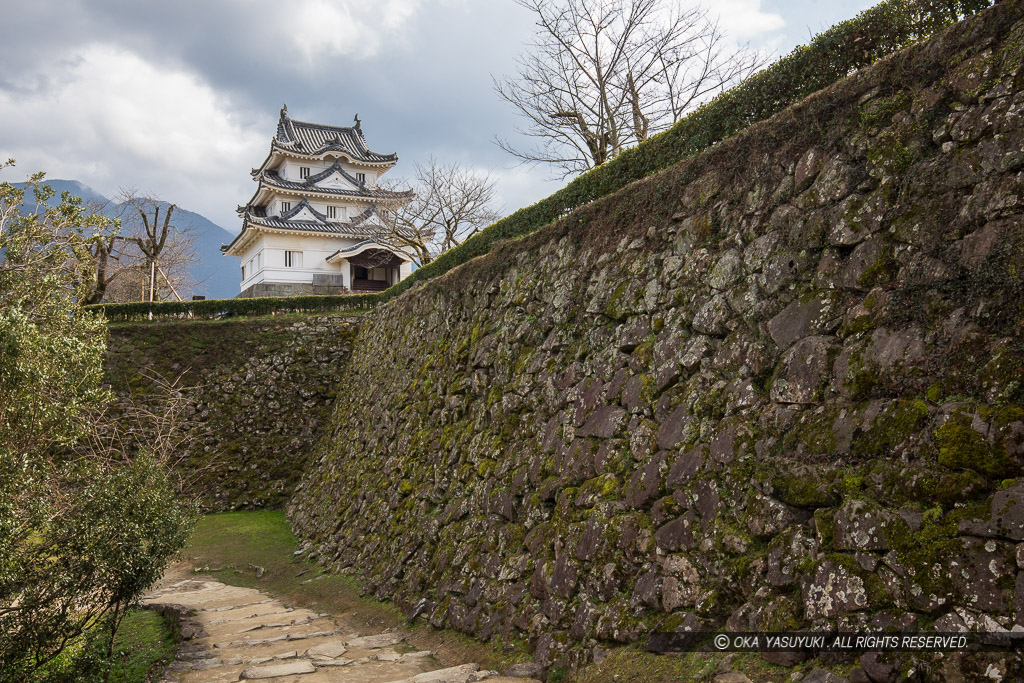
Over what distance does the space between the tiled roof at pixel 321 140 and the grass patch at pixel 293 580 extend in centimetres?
2453

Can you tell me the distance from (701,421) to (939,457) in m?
2.23

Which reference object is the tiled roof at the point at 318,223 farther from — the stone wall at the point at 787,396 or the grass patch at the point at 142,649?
the stone wall at the point at 787,396

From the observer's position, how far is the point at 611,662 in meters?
5.66

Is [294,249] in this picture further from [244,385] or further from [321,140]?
[244,385]

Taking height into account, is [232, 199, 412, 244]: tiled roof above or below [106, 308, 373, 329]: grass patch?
above

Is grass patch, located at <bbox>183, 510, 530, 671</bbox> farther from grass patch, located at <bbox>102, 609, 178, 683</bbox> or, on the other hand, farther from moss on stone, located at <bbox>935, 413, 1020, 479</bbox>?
moss on stone, located at <bbox>935, 413, 1020, 479</bbox>

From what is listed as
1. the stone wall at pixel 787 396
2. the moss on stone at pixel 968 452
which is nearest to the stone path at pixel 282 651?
the stone wall at pixel 787 396

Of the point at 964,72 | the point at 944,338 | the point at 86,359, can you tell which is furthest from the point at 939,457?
the point at 86,359

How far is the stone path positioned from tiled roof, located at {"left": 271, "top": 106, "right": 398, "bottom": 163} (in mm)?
30493

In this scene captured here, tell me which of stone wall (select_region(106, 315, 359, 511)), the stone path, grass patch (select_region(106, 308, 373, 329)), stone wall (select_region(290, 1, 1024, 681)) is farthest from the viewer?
grass patch (select_region(106, 308, 373, 329))

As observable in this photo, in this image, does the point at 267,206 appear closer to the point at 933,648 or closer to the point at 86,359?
the point at 86,359

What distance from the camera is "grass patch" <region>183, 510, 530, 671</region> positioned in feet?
25.5

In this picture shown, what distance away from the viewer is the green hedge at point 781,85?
606cm

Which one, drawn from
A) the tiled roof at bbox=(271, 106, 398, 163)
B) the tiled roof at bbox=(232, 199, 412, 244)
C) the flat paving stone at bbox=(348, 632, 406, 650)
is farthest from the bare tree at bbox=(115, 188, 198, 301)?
the flat paving stone at bbox=(348, 632, 406, 650)
